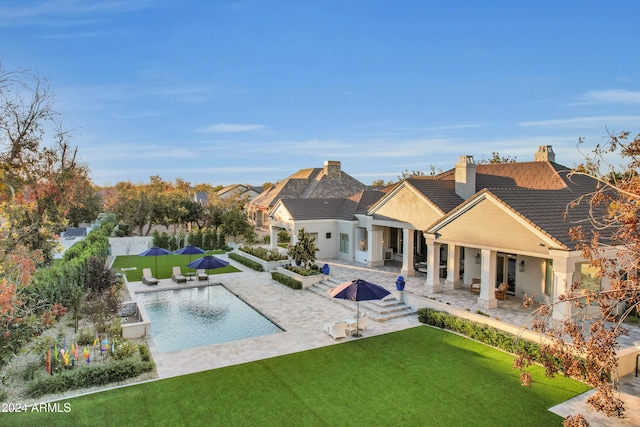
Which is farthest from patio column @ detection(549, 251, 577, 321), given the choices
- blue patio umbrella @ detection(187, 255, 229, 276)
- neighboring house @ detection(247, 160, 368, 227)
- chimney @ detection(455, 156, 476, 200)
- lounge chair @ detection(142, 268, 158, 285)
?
neighboring house @ detection(247, 160, 368, 227)

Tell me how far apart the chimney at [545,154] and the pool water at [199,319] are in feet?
82.4

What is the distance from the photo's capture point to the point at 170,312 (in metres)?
21.2

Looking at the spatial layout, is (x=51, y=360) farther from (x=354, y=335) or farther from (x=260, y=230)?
(x=260, y=230)

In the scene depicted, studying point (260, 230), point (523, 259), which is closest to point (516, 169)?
point (523, 259)

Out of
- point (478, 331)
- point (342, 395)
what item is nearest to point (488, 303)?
point (478, 331)

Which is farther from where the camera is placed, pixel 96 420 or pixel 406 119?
pixel 406 119

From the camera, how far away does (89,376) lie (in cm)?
1273

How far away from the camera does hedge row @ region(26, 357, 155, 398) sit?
12.2 metres

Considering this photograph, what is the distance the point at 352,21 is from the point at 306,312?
15468 millimetres

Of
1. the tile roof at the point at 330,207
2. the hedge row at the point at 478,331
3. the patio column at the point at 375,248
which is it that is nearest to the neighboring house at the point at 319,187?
the tile roof at the point at 330,207

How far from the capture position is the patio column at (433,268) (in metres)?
22.5

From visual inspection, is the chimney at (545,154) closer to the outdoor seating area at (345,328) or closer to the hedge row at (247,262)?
the outdoor seating area at (345,328)

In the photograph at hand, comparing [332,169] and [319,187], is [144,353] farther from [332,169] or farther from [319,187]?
[332,169]

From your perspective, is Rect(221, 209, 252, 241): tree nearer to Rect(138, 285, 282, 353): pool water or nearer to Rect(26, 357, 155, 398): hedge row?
Rect(138, 285, 282, 353): pool water
